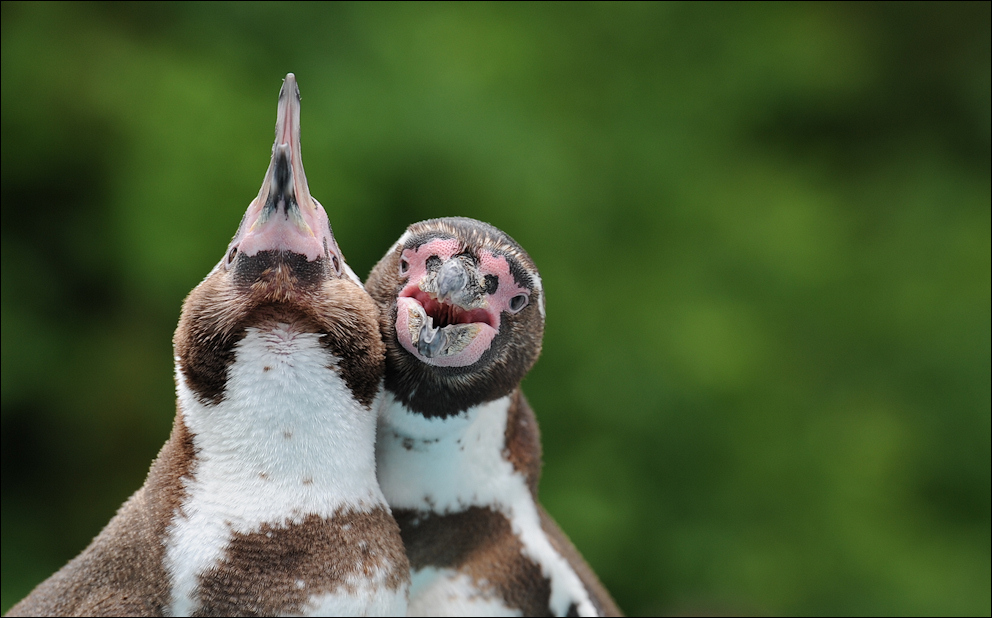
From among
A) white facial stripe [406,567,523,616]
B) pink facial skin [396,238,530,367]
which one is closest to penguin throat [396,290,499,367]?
pink facial skin [396,238,530,367]

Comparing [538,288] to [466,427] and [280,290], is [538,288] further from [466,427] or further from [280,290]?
[280,290]

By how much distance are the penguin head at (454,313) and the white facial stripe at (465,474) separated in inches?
1.5

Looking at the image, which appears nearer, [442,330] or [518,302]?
[442,330]

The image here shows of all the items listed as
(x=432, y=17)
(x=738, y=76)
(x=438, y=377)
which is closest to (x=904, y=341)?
(x=738, y=76)

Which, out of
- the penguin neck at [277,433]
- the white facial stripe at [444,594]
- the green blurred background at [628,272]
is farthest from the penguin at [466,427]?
the green blurred background at [628,272]

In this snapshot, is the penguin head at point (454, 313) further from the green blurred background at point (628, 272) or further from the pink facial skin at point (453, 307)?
the green blurred background at point (628, 272)

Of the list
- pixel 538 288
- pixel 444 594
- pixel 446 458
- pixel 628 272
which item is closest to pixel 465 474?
pixel 446 458

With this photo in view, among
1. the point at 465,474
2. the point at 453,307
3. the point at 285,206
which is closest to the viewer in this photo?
the point at 285,206

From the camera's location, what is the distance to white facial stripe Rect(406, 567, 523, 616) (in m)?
1.46

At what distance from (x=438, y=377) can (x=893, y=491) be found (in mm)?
2757

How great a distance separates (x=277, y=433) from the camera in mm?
1144

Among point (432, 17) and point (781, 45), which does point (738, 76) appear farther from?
point (432, 17)

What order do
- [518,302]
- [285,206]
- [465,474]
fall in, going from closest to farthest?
[285,206] < [518,302] < [465,474]

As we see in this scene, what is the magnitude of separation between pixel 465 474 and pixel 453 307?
1.06 ft
